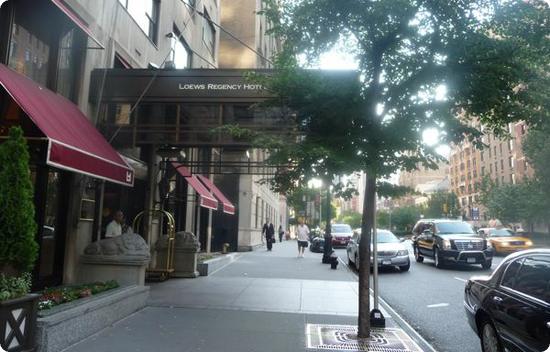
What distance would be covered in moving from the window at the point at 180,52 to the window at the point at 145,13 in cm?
131

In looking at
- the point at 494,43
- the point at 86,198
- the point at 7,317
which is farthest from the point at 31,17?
the point at 494,43

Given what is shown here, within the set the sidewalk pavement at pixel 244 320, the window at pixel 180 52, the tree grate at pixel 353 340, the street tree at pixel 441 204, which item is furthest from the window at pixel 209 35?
the street tree at pixel 441 204

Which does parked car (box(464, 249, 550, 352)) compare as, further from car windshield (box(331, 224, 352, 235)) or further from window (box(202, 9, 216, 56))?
car windshield (box(331, 224, 352, 235))

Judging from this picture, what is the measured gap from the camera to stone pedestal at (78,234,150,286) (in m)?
9.34

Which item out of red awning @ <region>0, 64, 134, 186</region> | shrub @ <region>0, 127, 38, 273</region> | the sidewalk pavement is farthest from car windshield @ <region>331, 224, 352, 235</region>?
shrub @ <region>0, 127, 38, 273</region>

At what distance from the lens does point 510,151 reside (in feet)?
234

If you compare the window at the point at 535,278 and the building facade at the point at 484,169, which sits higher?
the building facade at the point at 484,169

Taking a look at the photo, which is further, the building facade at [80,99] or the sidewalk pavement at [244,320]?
the building facade at [80,99]

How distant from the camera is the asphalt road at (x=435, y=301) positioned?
7.66 metres

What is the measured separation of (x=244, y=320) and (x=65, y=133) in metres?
4.26

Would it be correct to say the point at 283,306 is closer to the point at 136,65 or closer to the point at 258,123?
the point at 258,123

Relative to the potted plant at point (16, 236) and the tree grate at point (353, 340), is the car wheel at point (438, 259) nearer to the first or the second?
the tree grate at point (353, 340)

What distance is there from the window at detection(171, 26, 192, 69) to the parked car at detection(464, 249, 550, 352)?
13.5m

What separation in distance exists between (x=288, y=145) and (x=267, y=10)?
2495 mm
